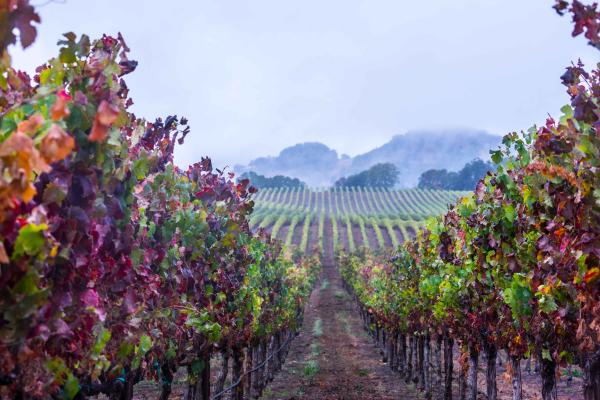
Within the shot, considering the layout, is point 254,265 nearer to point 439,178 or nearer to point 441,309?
point 441,309

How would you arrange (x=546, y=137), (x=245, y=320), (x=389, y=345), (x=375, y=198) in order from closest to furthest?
1. (x=546, y=137)
2. (x=245, y=320)
3. (x=389, y=345)
4. (x=375, y=198)

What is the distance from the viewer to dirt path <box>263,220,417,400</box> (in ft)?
59.7

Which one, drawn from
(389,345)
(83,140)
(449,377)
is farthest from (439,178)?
(83,140)

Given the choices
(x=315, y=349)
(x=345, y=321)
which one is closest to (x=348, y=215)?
(x=345, y=321)

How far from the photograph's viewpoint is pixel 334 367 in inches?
891

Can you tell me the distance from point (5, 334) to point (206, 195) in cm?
648

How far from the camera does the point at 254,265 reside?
1192cm

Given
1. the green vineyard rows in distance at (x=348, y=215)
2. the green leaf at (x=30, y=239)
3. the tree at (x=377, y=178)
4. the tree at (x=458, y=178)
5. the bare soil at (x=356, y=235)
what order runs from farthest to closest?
the tree at (x=377, y=178) → the tree at (x=458, y=178) → the green vineyard rows in distance at (x=348, y=215) → the bare soil at (x=356, y=235) → the green leaf at (x=30, y=239)

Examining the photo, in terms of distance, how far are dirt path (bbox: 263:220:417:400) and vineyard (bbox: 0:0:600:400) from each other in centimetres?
96

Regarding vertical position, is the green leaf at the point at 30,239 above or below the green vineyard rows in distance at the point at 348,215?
below

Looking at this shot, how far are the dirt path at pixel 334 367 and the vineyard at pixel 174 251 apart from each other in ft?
3.16

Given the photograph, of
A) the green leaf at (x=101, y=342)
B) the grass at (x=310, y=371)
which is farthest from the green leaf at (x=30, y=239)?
the grass at (x=310, y=371)

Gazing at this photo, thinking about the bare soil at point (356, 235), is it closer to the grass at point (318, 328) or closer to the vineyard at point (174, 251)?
the grass at point (318, 328)

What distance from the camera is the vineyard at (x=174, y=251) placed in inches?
110
